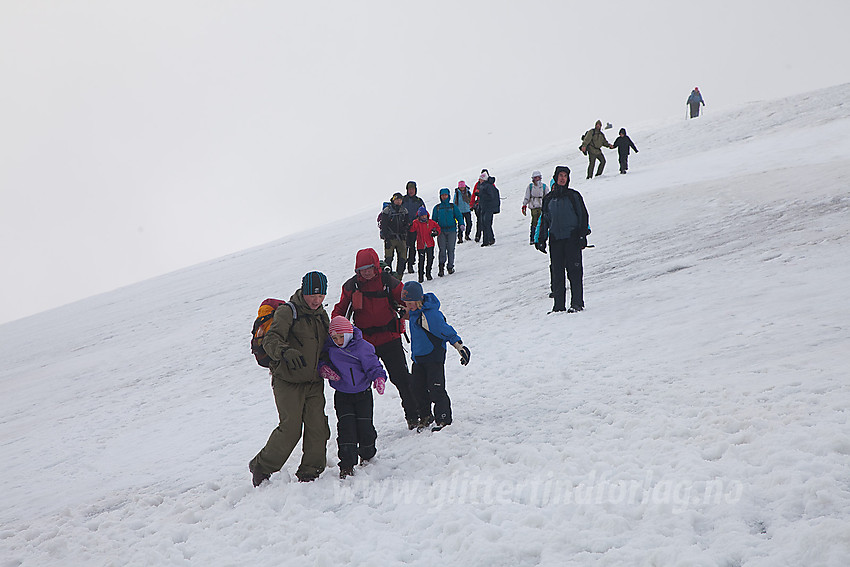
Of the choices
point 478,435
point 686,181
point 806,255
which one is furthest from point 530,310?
point 686,181

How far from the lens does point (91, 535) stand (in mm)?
5648

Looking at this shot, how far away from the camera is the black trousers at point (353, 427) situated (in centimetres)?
580

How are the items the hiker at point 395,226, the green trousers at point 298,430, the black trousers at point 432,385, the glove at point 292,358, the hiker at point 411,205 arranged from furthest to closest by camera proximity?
the hiker at point 411,205, the hiker at point 395,226, the black trousers at point 432,385, the green trousers at point 298,430, the glove at point 292,358

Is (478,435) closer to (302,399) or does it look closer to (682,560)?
(302,399)

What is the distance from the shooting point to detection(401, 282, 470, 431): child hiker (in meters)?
6.39

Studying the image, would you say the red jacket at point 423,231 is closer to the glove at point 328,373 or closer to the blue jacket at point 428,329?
the blue jacket at point 428,329

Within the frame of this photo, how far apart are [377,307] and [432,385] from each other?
102cm

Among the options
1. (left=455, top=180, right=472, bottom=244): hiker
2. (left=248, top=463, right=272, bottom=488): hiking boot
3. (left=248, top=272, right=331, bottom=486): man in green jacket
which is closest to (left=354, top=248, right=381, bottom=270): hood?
(left=248, top=272, right=331, bottom=486): man in green jacket

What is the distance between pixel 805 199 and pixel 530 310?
22.9 ft

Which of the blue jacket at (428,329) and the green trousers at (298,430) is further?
the blue jacket at (428,329)

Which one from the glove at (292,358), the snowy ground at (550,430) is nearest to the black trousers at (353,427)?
the snowy ground at (550,430)

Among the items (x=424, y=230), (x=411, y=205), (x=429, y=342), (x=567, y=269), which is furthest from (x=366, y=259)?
(x=411, y=205)

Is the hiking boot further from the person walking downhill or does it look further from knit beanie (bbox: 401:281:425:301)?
the person walking downhill

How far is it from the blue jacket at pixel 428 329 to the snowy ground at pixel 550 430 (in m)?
0.92
